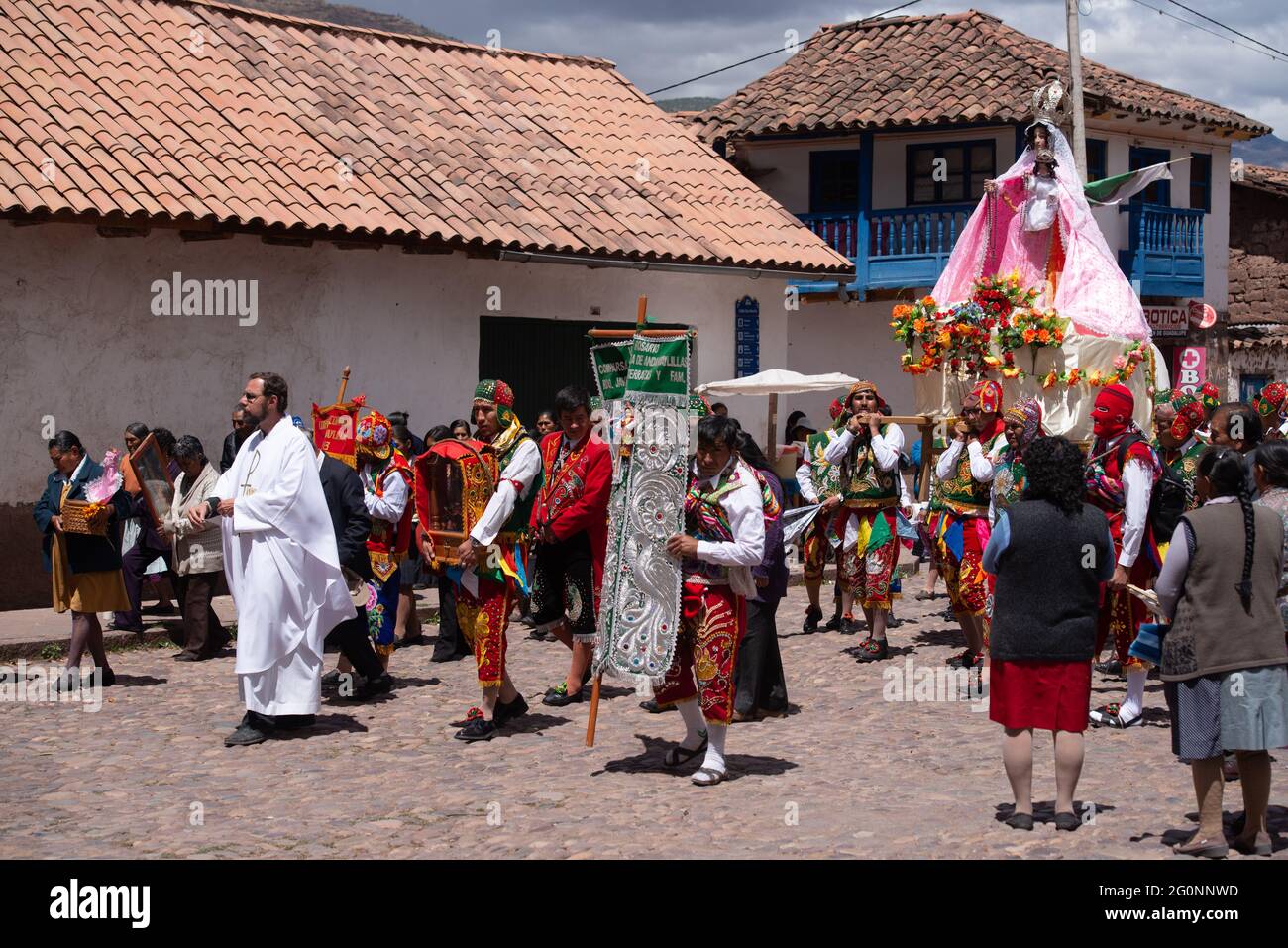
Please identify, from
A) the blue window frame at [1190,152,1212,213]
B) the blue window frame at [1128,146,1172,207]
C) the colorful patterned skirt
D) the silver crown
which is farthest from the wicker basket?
the blue window frame at [1190,152,1212,213]

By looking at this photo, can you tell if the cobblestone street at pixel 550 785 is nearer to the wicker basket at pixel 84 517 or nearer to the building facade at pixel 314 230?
the wicker basket at pixel 84 517

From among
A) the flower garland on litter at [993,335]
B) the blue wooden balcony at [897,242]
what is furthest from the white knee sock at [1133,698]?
the blue wooden balcony at [897,242]

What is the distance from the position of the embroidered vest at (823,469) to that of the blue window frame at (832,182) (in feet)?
52.4

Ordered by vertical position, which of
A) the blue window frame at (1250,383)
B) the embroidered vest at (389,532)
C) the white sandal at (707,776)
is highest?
the blue window frame at (1250,383)

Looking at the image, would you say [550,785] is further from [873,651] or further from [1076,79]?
[1076,79]

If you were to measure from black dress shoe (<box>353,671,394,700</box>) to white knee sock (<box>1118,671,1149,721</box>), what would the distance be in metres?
4.50

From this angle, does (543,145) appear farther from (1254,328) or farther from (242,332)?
(1254,328)

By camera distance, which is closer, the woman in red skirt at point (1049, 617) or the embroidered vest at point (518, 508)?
the woman in red skirt at point (1049, 617)

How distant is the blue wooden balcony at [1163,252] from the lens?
27875mm

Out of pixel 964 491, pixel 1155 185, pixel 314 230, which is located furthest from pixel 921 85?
pixel 964 491

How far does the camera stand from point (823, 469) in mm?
11992

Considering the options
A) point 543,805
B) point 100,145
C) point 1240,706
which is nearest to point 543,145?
point 100,145

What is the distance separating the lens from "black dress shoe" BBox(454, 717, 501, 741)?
8516 mm

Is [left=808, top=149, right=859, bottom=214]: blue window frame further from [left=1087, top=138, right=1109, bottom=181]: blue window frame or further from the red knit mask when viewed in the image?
the red knit mask
